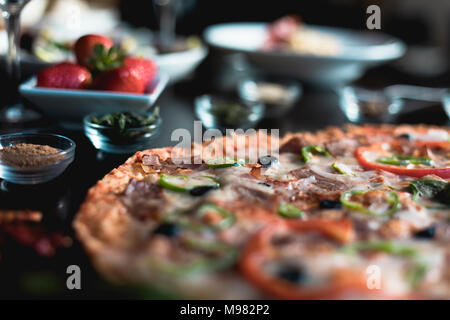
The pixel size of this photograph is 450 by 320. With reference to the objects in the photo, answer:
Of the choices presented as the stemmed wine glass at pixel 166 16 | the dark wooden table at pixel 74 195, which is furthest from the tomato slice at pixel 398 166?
the stemmed wine glass at pixel 166 16

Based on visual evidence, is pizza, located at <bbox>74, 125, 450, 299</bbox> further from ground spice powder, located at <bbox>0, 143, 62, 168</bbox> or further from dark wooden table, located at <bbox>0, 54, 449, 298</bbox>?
ground spice powder, located at <bbox>0, 143, 62, 168</bbox>

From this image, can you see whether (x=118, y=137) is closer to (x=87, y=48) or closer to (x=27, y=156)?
(x=27, y=156)

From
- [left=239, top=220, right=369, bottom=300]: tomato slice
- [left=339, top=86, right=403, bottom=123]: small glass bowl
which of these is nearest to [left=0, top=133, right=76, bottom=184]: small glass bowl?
[left=239, top=220, right=369, bottom=300]: tomato slice

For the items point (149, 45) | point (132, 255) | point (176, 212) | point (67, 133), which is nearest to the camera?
point (132, 255)

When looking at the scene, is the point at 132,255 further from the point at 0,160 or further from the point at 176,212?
the point at 0,160

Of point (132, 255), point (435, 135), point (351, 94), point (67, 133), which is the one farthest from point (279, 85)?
point (132, 255)

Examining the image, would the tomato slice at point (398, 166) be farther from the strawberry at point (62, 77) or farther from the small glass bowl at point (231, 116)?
the strawberry at point (62, 77)
